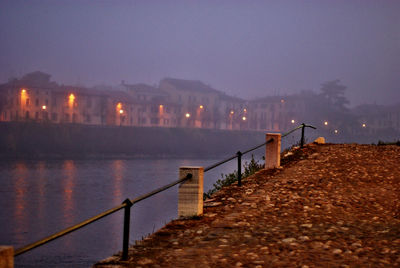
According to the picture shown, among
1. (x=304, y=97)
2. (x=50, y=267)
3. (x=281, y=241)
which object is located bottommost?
(x=50, y=267)

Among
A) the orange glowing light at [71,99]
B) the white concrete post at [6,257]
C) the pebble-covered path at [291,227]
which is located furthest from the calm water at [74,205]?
the orange glowing light at [71,99]

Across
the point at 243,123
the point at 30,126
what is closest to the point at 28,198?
the point at 30,126

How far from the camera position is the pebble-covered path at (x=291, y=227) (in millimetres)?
6262

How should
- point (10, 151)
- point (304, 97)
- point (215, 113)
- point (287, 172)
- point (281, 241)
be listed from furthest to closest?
point (304, 97) < point (215, 113) < point (10, 151) < point (287, 172) < point (281, 241)

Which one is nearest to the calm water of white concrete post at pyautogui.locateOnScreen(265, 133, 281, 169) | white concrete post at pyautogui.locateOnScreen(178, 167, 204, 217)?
white concrete post at pyautogui.locateOnScreen(265, 133, 281, 169)

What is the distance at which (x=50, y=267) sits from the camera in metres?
24.4

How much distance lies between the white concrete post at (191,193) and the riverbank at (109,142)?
72938 mm

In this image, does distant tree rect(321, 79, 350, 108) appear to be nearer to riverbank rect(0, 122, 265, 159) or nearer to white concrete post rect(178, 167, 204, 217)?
riverbank rect(0, 122, 265, 159)

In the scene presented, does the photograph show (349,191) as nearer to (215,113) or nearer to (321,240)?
(321,240)

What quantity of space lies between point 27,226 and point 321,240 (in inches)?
1228

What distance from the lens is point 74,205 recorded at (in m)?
40.6

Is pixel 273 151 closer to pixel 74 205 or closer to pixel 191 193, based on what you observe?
pixel 191 193

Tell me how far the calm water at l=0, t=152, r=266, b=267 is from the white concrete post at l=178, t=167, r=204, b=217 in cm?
628

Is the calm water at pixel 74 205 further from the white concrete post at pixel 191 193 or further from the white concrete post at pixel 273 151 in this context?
the white concrete post at pixel 191 193
